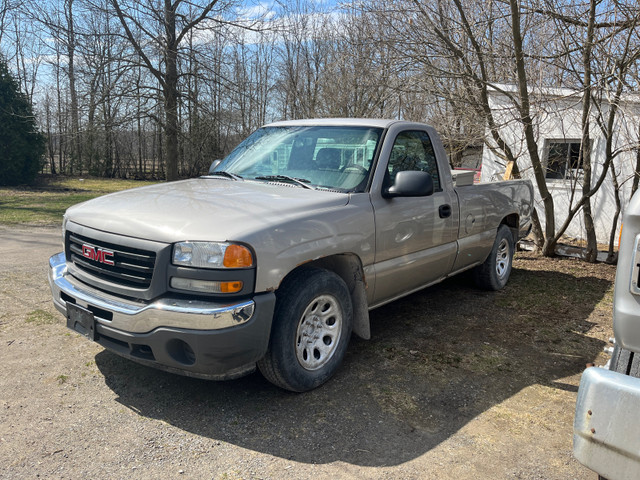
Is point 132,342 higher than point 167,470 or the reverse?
higher

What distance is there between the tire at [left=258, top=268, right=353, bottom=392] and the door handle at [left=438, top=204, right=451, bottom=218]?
4.86 ft

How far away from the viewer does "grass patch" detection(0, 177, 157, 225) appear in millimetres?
12312

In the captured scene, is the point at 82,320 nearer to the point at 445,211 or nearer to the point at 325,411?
the point at 325,411

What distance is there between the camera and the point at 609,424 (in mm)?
2008

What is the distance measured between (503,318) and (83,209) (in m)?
4.16

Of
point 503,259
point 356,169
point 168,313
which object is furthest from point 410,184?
point 503,259

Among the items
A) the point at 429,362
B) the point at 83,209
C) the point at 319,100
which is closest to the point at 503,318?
the point at 429,362

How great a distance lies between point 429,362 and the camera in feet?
13.8

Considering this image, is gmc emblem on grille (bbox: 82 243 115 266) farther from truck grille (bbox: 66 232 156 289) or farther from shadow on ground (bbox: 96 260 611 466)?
shadow on ground (bbox: 96 260 611 466)

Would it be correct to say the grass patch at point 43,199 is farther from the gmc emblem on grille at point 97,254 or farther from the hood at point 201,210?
the gmc emblem on grille at point 97,254

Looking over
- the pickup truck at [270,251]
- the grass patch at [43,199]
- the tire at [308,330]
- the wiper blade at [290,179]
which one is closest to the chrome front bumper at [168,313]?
A: the pickup truck at [270,251]

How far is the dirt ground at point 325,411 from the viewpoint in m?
2.85

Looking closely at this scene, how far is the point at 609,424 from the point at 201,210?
2510mm

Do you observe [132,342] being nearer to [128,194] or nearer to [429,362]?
[128,194]
